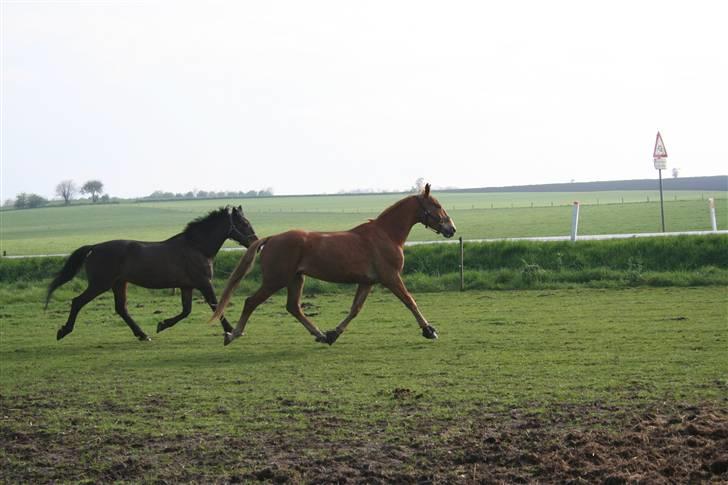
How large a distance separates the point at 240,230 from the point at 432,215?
3362 mm

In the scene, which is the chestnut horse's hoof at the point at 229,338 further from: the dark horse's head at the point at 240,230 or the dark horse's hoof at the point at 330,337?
the dark horse's head at the point at 240,230

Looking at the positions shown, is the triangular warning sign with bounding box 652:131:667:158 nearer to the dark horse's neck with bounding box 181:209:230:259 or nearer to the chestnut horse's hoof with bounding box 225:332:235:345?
the dark horse's neck with bounding box 181:209:230:259

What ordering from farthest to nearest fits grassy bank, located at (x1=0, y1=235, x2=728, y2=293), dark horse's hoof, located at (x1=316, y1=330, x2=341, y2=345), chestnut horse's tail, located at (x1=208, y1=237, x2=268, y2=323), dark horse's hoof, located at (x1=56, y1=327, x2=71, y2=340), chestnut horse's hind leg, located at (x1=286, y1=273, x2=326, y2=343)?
grassy bank, located at (x1=0, y1=235, x2=728, y2=293)
dark horse's hoof, located at (x1=56, y1=327, x2=71, y2=340)
chestnut horse's hind leg, located at (x1=286, y1=273, x2=326, y2=343)
dark horse's hoof, located at (x1=316, y1=330, x2=341, y2=345)
chestnut horse's tail, located at (x1=208, y1=237, x2=268, y2=323)

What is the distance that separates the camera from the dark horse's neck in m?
16.2

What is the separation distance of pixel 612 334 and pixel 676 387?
14.1 feet

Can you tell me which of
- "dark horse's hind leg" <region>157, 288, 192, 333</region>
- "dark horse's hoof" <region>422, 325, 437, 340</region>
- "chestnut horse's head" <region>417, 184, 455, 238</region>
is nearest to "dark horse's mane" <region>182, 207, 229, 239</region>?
"dark horse's hind leg" <region>157, 288, 192, 333</region>

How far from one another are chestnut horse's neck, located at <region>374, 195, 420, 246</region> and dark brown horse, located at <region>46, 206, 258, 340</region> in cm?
243

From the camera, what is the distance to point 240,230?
16328 millimetres

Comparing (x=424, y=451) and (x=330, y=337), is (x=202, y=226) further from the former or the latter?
(x=424, y=451)

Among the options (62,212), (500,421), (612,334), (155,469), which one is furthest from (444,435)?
(62,212)

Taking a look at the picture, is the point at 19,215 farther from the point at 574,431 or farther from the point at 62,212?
the point at 574,431

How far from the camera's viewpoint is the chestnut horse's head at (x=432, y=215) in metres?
14.8

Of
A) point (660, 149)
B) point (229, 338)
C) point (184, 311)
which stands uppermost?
point (660, 149)

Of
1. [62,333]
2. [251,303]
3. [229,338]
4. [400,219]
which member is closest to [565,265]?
[400,219]
